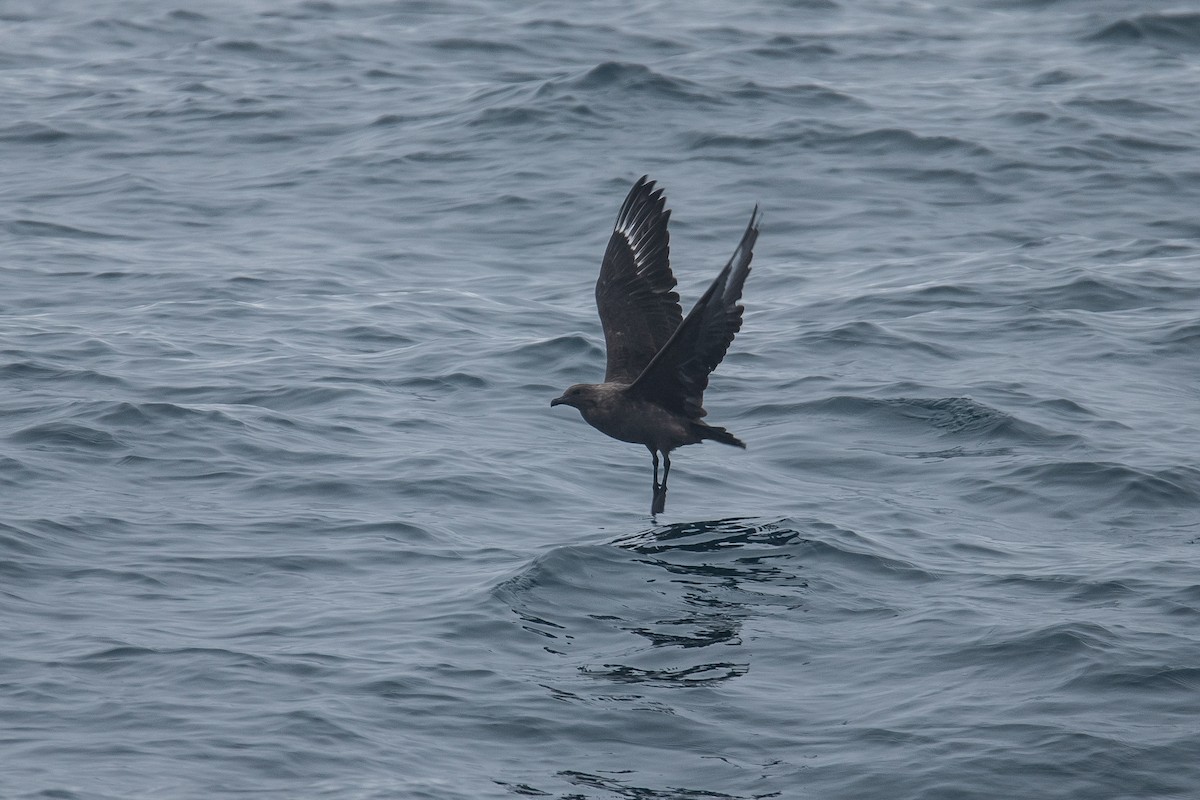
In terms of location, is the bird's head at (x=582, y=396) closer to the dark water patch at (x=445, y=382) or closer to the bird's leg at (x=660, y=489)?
the bird's leg at (x=660, y=489)

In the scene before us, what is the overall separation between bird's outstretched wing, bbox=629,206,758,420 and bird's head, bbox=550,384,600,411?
0.93 ft

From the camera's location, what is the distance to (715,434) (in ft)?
32.2

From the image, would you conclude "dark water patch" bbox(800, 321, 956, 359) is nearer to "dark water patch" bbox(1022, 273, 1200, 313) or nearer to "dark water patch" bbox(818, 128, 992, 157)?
"dark water patch" bbox(1022, 273, 1200, 313)

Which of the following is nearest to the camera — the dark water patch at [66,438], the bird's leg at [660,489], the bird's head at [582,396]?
the bird's leg at [660,489]

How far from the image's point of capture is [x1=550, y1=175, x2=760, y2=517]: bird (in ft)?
29.8

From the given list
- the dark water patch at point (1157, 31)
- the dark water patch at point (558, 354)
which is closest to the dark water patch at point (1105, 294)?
the dark water patch at point (558, 354)

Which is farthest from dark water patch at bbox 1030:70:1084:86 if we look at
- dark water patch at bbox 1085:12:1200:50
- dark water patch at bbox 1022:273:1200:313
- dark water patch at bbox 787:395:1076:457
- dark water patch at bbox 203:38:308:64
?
dark water patch at bbox 203:38:308:64

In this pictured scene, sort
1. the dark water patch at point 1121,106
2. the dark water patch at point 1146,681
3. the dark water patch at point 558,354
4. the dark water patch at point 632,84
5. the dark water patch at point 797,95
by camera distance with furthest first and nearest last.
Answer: the dark water patch at point 632,84 < the dark water patch at point 797,95 < the dark water patch at point 1121,106 < the dark water patch at point 558,354 < the dark water patch at point 1146,681

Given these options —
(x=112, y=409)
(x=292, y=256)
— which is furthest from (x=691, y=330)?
(x=292, y=256)

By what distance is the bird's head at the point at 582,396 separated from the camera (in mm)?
9914

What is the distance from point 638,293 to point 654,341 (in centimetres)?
34

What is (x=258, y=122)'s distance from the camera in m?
18.9

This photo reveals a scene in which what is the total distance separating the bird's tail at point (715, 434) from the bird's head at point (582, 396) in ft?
2.10

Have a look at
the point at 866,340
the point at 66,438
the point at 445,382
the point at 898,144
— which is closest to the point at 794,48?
the point at 898,144
